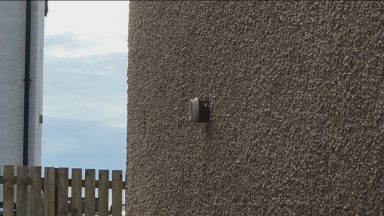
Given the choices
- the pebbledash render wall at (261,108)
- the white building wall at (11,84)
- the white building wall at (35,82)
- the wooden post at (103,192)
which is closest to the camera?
the pebbledash render wall at (261,108)

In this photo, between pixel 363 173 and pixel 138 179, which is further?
pixel 138 179

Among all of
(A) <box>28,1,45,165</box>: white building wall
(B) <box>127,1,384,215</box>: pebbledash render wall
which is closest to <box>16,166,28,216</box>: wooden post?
(B) <box>127,1,384,215</box>: pebbledash render wall

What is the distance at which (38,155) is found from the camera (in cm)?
1093

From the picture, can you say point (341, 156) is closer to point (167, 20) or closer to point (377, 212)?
point (377, 212)

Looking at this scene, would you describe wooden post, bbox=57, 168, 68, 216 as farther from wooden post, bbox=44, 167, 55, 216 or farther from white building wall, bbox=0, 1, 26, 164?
white building wall, bbox=0, 1, 26, 164

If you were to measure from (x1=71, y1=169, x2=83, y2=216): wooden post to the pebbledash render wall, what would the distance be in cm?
180

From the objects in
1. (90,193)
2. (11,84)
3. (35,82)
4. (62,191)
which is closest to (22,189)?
(62,191)

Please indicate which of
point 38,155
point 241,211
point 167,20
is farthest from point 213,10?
point 38,155

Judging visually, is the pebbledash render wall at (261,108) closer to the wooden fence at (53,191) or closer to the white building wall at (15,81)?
the wooden fence at (53,191)

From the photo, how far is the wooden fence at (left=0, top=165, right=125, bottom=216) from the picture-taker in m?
7.17

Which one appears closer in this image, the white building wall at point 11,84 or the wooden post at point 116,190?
the wooden post at point 116,190

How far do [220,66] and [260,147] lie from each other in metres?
0.72

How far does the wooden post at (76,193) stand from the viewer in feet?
23.5

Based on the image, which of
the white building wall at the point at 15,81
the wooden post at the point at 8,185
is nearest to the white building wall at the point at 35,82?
the white building wall at the point at 15,81
